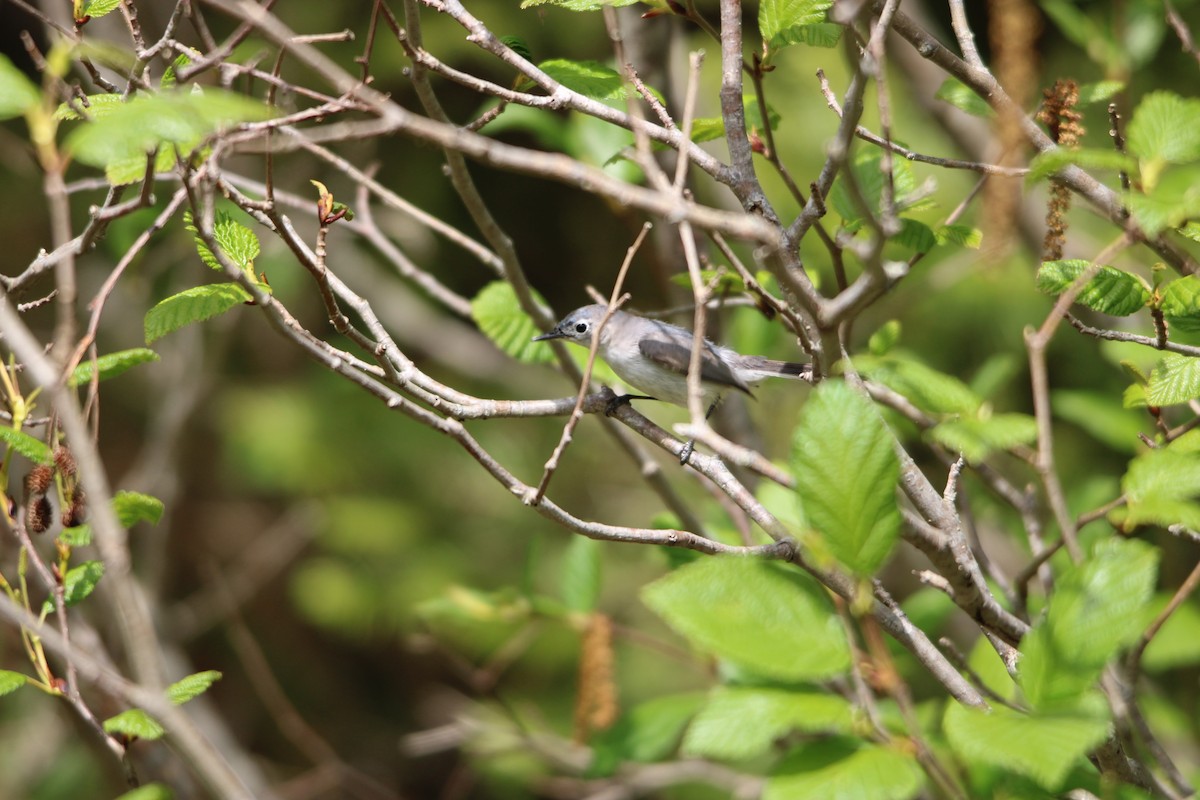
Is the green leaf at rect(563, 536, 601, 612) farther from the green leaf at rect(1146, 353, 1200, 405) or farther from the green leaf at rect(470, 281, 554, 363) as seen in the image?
the green leaf at rect(1146, 353, 1200, 405)

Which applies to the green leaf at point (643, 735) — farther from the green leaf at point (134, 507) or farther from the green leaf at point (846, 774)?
the green leaf at point (846, 774)

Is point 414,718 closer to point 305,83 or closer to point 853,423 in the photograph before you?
point 305,83

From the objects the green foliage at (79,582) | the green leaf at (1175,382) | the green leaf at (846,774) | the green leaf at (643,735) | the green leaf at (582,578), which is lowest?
the green leaf at (643,735)

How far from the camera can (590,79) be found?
85.8 inches

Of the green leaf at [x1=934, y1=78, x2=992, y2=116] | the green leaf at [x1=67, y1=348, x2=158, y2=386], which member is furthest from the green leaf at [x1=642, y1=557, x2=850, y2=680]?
the green leaf at [x1=934, y1=78, x2=992, y2=116]

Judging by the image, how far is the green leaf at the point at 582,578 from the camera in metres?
3.18

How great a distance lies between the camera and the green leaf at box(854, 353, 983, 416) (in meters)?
2.25

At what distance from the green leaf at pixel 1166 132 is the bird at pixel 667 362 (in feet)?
5.79

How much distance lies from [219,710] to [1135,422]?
537 cm

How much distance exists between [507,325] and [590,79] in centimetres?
92

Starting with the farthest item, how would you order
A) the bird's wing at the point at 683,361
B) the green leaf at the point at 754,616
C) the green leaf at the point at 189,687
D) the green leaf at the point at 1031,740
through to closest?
the bird's wing at the point at 683,361 < the green leaf at the point at 189,687 < the green leaf at the point at 754,616 < the green leaf at the point at 1031,740

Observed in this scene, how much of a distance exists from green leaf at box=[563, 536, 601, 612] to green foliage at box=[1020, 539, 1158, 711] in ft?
6.26

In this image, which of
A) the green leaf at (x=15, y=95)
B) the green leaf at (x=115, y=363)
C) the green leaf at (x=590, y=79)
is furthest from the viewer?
the green leaf at (x=590, y=79)

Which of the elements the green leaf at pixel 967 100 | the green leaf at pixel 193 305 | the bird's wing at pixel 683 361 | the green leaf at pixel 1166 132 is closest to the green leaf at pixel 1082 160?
the green leaf at pixel 1166 132
